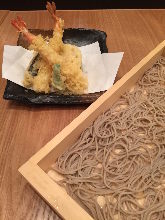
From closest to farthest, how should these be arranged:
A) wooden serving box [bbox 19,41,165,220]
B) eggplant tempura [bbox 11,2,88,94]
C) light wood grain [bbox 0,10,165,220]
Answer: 1. wooden serving box [bbox 19,41,165,220]
2. light wood grain [bbox 0,10,165,220]
3. eggplant tempura [bbox 11,2,88,94]

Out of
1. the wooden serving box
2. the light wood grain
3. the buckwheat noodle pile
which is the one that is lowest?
the buckwheat noodle pile

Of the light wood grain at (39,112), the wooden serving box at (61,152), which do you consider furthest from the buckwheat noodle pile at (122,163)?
the light wood grain at (39,112)

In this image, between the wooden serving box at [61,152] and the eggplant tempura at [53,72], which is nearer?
the wooden serving box at [61,152]

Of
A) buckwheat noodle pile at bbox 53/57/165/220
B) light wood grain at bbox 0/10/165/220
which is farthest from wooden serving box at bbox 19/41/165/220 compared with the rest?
light wood grain at bbox 0/10/165/220

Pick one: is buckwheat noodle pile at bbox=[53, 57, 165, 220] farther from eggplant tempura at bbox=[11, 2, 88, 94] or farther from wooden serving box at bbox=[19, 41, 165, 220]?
eggplant tempura at bbox=[11, 2, 88, 94]

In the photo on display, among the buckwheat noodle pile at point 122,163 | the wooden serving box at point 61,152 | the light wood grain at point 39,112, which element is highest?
the light wood grain at point 39,112

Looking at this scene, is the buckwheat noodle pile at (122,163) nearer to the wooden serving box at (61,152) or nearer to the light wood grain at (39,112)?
the wooden serving box at (61,152)
